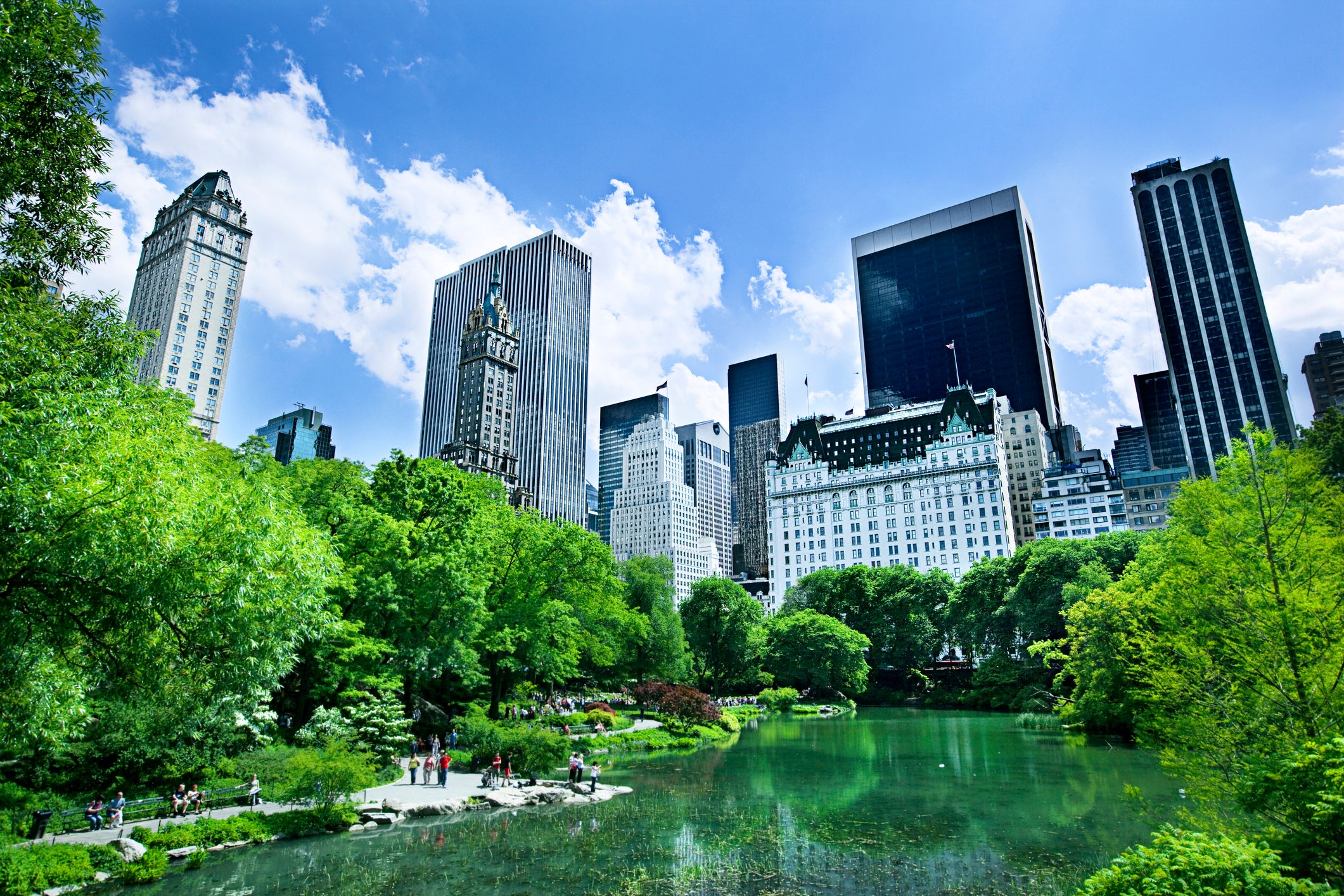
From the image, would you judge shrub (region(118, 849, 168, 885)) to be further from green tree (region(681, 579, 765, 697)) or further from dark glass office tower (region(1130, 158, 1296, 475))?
dark glass office tower (region(1130, 158, 1296, 475))

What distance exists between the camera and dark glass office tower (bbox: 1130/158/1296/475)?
153625mm

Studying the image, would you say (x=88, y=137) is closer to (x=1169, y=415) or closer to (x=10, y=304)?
(x=10, y=304)

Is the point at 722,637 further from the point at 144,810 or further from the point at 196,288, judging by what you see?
the point at 196,288

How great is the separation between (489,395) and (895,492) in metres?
86.7

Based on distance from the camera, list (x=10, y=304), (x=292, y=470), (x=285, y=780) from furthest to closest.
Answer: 1. (x=292, y=470)
2. (x=285, y=780)
3. (x=10, y=304)

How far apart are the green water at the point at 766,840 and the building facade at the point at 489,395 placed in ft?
391

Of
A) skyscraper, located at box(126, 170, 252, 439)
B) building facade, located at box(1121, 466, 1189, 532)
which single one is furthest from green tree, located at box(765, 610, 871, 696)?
skyscraper, located at box(126, 170, 252, 439)

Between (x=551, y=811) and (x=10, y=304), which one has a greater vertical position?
(x=10, y=304)

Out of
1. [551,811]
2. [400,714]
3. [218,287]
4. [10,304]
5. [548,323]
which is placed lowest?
[551,811]

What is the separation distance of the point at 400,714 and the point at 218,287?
11514cm

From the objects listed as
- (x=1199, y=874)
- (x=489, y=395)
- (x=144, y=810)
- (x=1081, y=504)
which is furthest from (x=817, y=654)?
(x=489, y=395)

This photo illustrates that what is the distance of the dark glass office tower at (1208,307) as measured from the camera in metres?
154

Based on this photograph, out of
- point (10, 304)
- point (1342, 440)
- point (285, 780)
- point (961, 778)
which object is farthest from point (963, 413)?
point (10, 304)

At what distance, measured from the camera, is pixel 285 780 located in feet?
81.4
